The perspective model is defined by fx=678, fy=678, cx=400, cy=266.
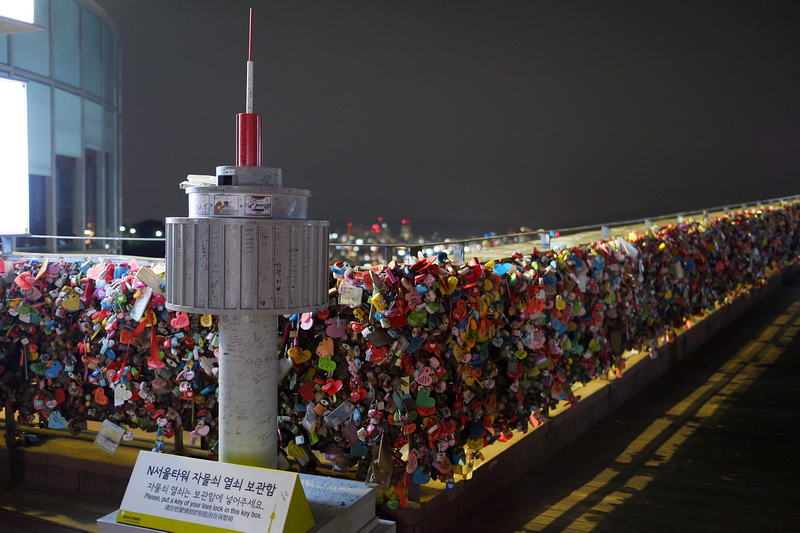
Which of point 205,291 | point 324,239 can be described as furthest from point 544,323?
point 205,291

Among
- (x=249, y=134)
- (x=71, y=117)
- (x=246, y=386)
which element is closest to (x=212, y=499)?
(x=246, y=386)

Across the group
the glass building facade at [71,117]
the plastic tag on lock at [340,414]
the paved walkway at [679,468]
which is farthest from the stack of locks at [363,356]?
the glass building facade at [71,117]

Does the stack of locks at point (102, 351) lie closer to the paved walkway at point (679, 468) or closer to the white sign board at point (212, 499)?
the white sign board at point (212, 499)

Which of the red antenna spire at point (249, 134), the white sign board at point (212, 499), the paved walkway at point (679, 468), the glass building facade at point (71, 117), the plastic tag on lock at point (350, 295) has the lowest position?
the paved walkway at point (679, 468)

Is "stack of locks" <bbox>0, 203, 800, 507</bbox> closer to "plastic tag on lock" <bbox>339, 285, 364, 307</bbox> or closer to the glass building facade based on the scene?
"plastic tag on lock" <bbox>339, 285, 364, 307</bbox>

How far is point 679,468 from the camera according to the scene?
14.8ft

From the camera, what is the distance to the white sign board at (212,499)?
2.28 metres

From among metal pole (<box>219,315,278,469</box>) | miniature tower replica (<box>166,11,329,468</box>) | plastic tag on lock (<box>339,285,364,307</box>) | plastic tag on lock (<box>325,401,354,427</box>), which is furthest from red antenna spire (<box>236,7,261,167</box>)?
plastic tag on lock (<box>325,401,354,427</box>)

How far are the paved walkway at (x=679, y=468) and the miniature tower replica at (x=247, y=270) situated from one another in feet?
5.46

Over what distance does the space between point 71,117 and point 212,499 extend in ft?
42.8

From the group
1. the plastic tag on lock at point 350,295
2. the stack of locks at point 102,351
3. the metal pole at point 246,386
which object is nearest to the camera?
the metal pole at point 246,386

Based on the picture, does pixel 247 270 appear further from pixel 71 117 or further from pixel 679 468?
pixel 71 117

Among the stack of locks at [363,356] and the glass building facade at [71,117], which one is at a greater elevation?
the glass building facade at [71,117]

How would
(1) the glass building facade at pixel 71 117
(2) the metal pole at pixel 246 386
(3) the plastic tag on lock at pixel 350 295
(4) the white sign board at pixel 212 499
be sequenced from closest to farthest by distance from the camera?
1. (4) the white sign board at pixel 212 499
2. (2) the metal pole at pixel 246 386
3. (3) the plastic tag on lock at pixel 350 295
4. (1) the glass building facade at pixel 71 117
